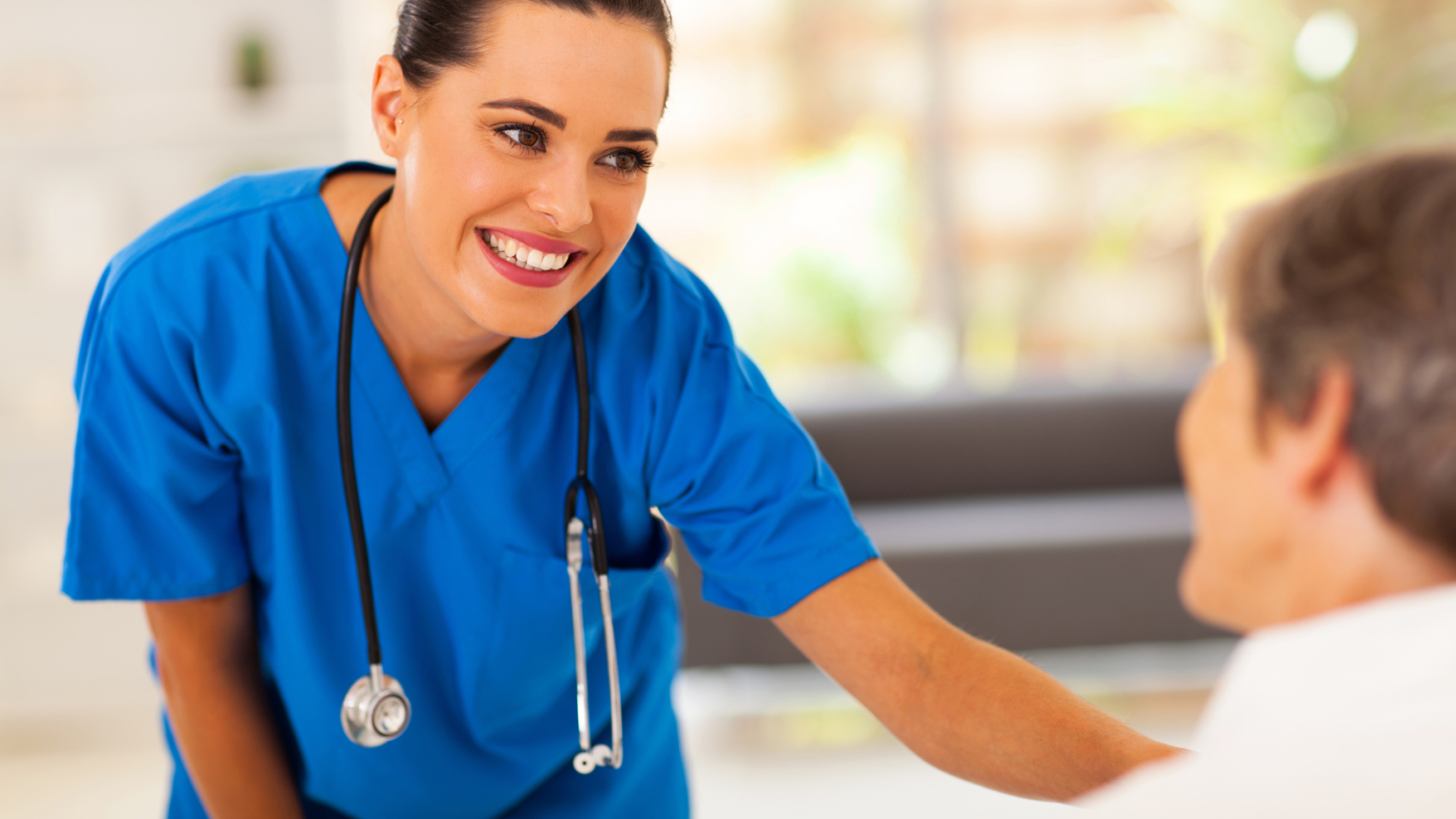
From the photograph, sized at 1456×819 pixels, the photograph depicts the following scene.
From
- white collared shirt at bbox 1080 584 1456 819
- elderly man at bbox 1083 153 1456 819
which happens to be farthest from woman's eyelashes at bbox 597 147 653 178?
white collared shirt at bbox 1080 584 1456 819

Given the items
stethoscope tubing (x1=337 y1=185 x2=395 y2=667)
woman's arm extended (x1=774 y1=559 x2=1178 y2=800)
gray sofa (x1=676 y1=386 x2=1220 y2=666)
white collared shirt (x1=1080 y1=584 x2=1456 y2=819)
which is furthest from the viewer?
gray sofa (x1=676 y1=386 x2=1220 y2=666)

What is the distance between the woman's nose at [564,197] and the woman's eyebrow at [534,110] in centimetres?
3

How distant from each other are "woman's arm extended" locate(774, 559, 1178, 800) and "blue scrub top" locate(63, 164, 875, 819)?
0.13 ft

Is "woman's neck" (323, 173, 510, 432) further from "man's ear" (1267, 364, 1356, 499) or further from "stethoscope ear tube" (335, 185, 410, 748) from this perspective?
"man's ear" (1267, 364, 1356, 499)

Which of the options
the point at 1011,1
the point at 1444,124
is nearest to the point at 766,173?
the point at 1011,1

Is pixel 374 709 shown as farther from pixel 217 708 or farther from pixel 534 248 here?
pixel 534 248

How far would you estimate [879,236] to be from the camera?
169 inches

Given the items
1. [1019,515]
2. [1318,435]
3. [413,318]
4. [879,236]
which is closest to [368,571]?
[413,318]

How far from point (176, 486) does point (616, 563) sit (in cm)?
38

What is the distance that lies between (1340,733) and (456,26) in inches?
30.2

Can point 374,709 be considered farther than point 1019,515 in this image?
No

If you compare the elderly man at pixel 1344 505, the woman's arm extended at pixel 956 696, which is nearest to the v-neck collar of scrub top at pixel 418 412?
the woman's arm extended at pixel 956 696

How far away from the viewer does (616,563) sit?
1.10 metres

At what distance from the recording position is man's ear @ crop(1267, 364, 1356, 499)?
583mm
